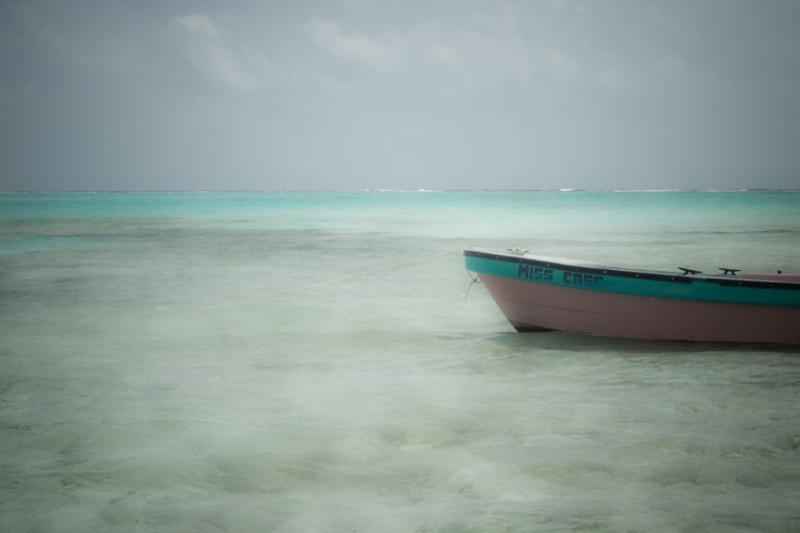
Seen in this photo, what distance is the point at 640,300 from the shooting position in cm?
838

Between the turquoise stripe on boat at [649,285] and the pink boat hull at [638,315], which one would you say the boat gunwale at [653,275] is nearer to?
the turquoise stripe on boat at [649,285]

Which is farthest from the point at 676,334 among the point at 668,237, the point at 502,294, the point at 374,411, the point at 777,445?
the point at 668,237

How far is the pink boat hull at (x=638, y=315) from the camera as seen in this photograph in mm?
8078

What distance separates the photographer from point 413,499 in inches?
173

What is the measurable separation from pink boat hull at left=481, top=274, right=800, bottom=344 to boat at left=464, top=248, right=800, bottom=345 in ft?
0.04

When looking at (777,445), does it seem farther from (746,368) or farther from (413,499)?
(413,499)

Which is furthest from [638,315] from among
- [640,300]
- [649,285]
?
[649,285]

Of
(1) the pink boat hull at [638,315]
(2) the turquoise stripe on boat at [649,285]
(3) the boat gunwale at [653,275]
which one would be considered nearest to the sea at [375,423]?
(1) the pink boat hull at [638,315]

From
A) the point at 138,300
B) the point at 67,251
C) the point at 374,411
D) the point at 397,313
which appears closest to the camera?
the point at 374,411

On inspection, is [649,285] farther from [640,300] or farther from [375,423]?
[375,423]

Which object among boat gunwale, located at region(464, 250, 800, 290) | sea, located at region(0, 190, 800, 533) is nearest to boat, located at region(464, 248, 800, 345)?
boat gunwale, located at region(464, 250, 800, 290)

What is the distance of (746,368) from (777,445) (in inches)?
99.8

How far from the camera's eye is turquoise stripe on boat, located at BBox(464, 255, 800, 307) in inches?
312

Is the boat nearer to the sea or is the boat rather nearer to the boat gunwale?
the boat gunwale
